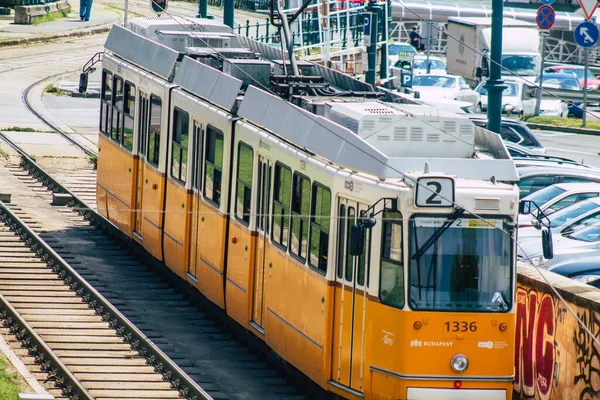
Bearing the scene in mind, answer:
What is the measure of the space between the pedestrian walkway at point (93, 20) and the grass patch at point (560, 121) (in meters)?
20.1

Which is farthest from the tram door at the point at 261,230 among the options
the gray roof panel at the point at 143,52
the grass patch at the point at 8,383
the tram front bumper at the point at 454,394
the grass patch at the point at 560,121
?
the grass patch at the point at 560,121

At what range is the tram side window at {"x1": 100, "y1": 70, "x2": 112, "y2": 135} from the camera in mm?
21359

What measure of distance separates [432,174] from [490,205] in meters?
0.63

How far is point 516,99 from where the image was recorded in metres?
41.8

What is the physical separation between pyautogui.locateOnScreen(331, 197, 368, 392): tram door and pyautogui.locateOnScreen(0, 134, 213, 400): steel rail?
164cm

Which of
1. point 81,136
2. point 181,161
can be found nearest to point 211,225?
point 181,161

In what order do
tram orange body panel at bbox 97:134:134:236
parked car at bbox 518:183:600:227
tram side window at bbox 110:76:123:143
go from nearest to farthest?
tram orange body panel at bbox 97:134:134:236 → tram side window at bbox 110:76:123:143 → parked car at bbox 518:183:600:227

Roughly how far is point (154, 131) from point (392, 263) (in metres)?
7.55

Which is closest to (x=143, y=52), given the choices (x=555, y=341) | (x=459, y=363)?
(x=555, y=341)

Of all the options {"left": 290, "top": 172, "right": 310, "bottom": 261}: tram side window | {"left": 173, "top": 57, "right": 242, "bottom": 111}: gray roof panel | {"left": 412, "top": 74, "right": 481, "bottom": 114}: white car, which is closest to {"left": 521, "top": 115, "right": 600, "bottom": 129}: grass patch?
{"left": 412, "top": 74, "right": 481, "bottom": 114}: white car

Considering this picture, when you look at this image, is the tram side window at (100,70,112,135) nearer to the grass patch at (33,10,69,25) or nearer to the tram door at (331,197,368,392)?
the tram door at (331,197,368,392)

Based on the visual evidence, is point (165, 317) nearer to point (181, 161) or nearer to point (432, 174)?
point (181, 161)

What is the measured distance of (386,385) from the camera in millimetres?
12055

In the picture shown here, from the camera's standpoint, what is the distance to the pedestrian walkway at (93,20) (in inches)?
2030
